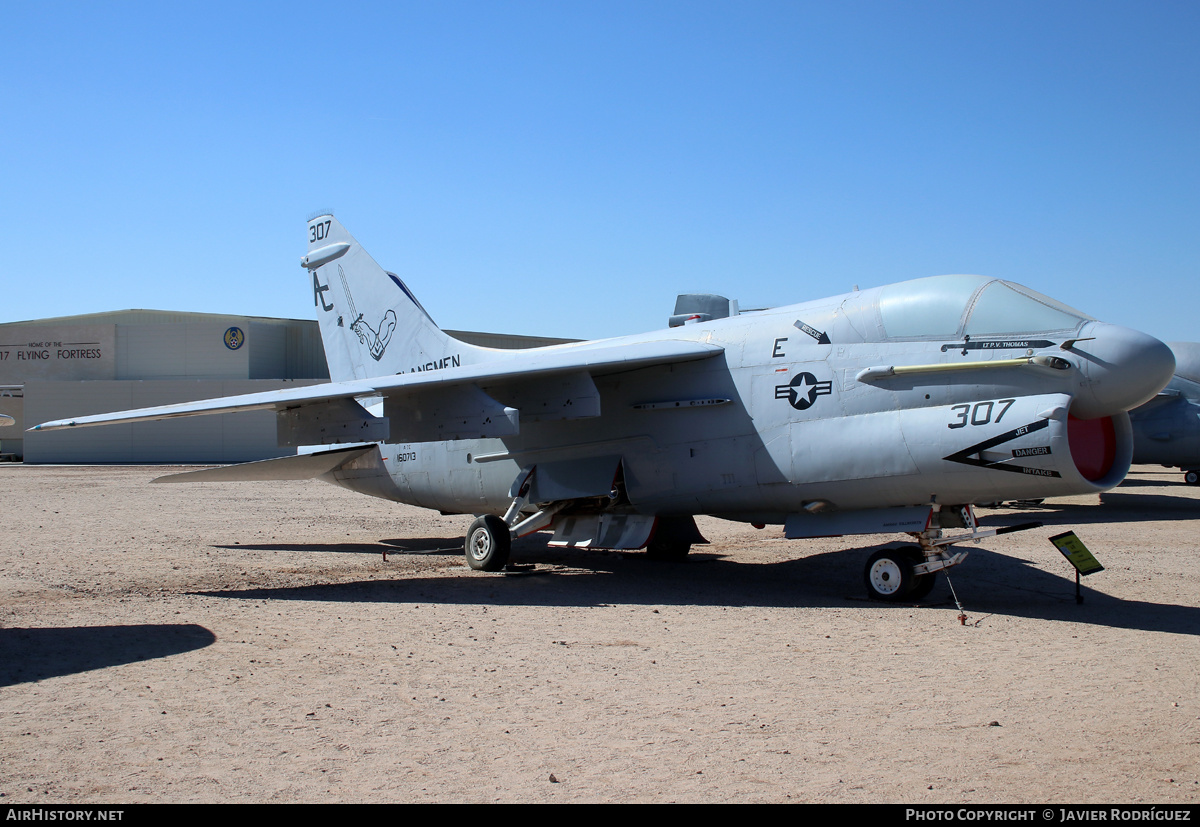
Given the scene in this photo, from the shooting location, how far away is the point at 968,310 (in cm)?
859

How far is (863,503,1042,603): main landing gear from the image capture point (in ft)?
29.2

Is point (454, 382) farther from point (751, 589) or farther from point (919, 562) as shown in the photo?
point (919, 562)

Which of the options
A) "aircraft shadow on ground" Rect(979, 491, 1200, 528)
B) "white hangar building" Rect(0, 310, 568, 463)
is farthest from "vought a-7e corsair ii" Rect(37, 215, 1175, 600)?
"white hangar building" Rect(0, 310, 568, 463)

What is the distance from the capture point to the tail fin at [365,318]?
1405 centimetres

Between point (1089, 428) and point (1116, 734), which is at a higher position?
point (1089, 428)

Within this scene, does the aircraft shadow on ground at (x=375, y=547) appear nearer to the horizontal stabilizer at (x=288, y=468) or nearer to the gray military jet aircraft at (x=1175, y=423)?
the horizontal stabilizer at (x=288, y=468)

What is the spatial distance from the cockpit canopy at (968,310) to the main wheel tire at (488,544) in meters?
5.43

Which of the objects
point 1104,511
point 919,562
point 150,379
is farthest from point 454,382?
point 150,379

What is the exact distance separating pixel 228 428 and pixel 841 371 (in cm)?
4353

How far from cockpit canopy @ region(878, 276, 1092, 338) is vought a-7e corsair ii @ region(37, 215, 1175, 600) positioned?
0.02m

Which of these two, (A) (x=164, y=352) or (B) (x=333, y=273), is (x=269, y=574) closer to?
(B) (x=333, y=273)

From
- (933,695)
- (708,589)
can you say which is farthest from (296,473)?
(933,695)

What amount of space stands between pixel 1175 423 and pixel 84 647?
24.3 m
